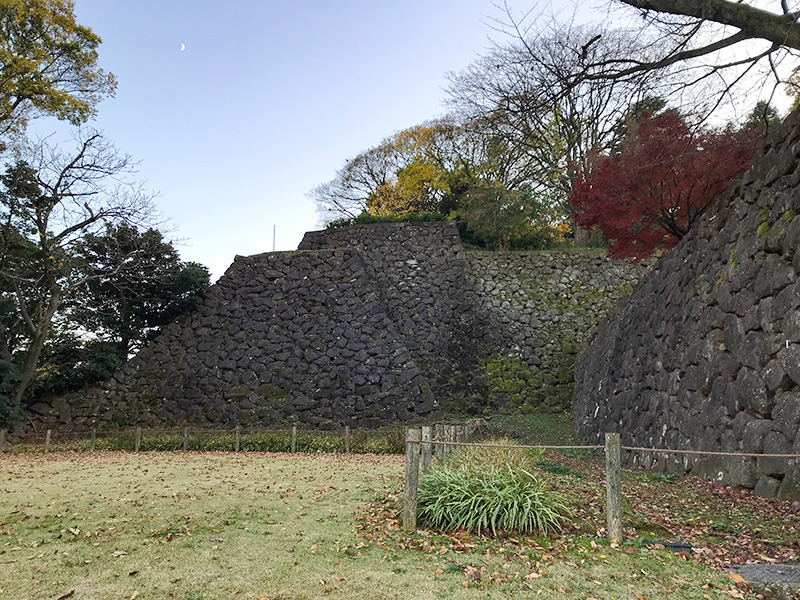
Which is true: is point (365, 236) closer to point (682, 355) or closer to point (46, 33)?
point (46, 33)

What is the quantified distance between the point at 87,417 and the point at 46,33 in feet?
33.5

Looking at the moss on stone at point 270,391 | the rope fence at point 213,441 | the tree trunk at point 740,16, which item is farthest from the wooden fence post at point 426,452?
the moss on stone at point 270,391

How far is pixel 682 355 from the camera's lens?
24.6 ft

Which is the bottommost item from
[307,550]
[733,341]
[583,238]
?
[307,550]

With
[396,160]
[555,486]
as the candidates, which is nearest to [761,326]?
[555,486]

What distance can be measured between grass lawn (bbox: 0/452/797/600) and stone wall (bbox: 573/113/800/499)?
29.8 inches

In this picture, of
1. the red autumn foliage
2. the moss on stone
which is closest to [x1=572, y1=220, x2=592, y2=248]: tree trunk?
the red autumn foliage

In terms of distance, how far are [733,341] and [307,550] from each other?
528cm

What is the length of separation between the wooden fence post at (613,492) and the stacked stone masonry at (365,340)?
9.59 m

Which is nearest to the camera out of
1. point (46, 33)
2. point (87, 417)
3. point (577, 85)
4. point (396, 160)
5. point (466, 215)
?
point (577, 85)

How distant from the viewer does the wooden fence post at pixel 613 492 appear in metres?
4.38

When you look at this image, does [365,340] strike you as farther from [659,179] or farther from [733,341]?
[733,341]

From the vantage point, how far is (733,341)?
6266mm

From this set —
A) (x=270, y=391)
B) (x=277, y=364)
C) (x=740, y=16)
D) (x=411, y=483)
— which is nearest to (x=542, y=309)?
(x=277, y=364)
